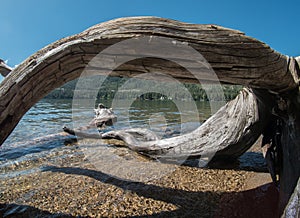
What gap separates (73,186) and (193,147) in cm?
292

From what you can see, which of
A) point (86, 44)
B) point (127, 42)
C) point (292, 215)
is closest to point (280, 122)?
point (292, 215)

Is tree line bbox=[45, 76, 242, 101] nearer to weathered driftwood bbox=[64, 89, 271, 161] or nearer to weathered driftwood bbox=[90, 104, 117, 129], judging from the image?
weathered driftwood bbox=[64, 89, 271, 161]

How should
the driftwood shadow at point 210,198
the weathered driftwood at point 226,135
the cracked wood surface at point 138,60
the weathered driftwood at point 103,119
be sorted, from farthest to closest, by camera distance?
1. the weathered driftwood at point 103,119
2. the weathered driftwood at point 226,135
3. the driftwood shadow at point 210,198
4. the cracked wood surface at point 138,60

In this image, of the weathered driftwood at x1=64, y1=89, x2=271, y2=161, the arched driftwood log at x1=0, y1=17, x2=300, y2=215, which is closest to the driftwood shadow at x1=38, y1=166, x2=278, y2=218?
the arched driftwood log at x1=0, y1=17, x2=300, y2=215

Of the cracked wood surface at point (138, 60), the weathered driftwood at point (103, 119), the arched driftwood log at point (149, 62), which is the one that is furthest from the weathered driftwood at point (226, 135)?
the weathered driftwood at point (103, 119)

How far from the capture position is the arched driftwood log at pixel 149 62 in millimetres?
2305

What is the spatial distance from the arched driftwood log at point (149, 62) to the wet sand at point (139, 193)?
932 millimetres

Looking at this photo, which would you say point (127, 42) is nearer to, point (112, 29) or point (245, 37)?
point (112, 29)

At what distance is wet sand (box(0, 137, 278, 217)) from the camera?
117 inches

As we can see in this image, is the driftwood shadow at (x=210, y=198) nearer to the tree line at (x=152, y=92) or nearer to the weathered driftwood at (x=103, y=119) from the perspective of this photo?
the tree line at (x=152, y=92)

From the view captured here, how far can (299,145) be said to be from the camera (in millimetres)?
2604

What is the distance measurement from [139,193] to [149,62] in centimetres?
240

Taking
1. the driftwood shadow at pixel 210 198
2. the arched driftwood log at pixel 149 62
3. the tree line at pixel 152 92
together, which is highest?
the tree line at pixel 152 92

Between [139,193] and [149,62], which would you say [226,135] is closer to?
[139,193]
